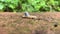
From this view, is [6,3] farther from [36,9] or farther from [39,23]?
[39,23]

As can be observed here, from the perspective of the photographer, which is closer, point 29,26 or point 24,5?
point 29,26

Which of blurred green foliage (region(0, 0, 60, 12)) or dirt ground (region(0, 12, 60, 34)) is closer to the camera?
dirt ground (region(0, 12, 60, 34))

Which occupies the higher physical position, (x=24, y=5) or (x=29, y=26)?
(x=29, y=26)

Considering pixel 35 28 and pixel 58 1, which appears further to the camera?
pixel 58 1

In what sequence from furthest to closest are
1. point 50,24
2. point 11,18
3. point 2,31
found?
point 11,18, point 50,24, point 2,31

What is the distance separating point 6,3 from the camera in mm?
3732

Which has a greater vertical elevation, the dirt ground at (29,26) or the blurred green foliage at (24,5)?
the dirt ground at (29,26)

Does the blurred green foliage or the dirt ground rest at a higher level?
the dirt ground

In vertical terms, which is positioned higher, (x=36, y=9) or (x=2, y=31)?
(x=2, y=31)

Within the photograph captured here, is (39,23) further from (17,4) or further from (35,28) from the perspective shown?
(17,4)

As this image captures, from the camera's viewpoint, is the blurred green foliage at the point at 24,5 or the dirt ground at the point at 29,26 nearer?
the dirt ground at the point at 29,26

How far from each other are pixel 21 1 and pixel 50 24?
106 inches

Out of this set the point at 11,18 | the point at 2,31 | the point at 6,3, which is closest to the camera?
the point at 2,31

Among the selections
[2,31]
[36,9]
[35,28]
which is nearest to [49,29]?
[35,28]
